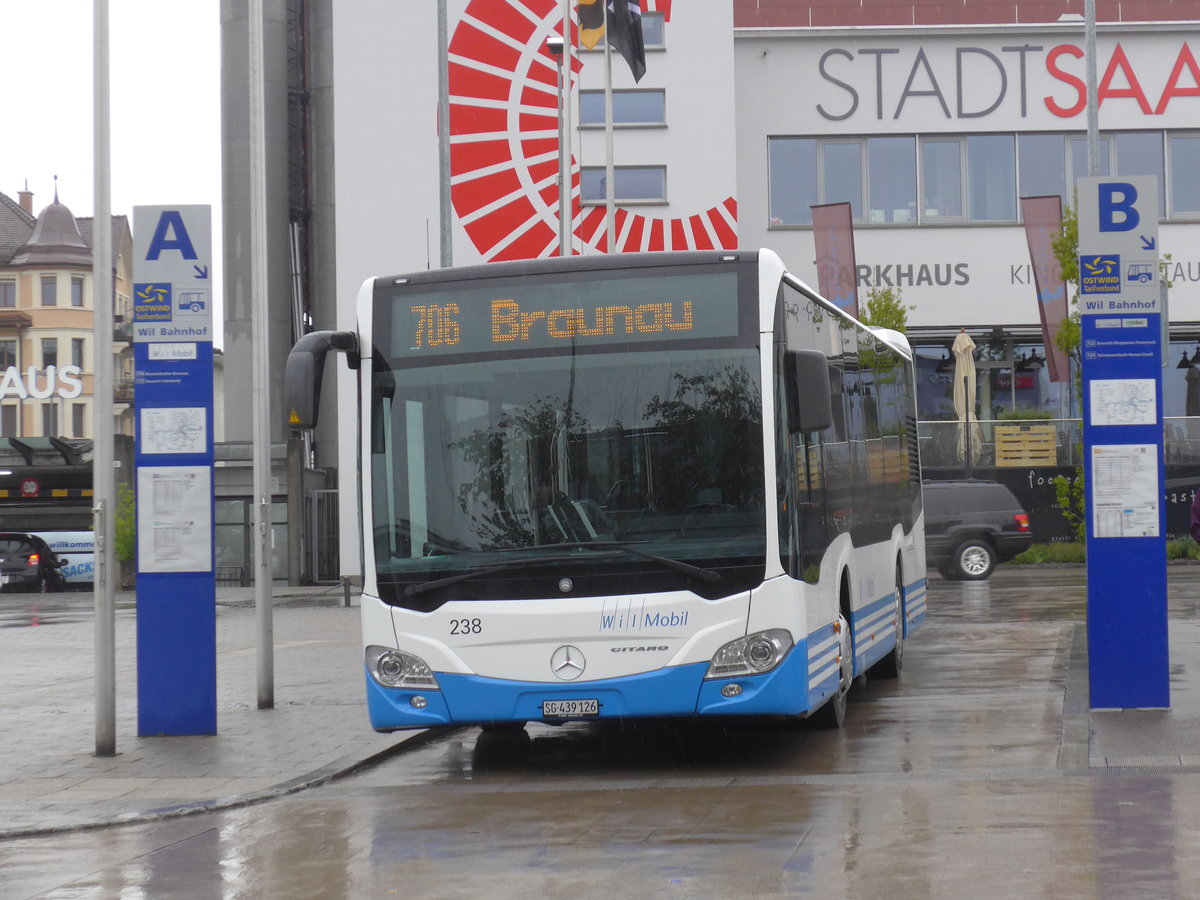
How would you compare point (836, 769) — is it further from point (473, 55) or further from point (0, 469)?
point (0, 469)

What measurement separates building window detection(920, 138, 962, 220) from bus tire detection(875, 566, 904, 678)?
30.4 m

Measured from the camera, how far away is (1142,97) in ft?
145

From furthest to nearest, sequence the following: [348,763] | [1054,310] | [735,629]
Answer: [1054,310] → [348,763] → [735,629]

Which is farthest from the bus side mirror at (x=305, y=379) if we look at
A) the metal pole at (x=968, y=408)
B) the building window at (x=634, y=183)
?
the building window at (x=634, y=183)

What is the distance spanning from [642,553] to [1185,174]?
38173 mm

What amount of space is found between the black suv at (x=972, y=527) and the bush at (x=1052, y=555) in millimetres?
4319

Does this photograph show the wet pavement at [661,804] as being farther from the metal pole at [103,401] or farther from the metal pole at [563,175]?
the metal pole at [563,175]

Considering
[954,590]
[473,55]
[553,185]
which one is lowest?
[954,590]

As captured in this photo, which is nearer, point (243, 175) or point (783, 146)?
point (783, 146)

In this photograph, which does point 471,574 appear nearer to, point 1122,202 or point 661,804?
point 661,804

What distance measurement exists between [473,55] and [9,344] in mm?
56840

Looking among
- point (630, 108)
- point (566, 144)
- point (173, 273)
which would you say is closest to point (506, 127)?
point (630, 108)

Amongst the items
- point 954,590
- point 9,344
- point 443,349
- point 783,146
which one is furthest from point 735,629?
point 9,344

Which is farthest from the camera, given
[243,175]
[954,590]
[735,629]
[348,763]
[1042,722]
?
[243,175]
